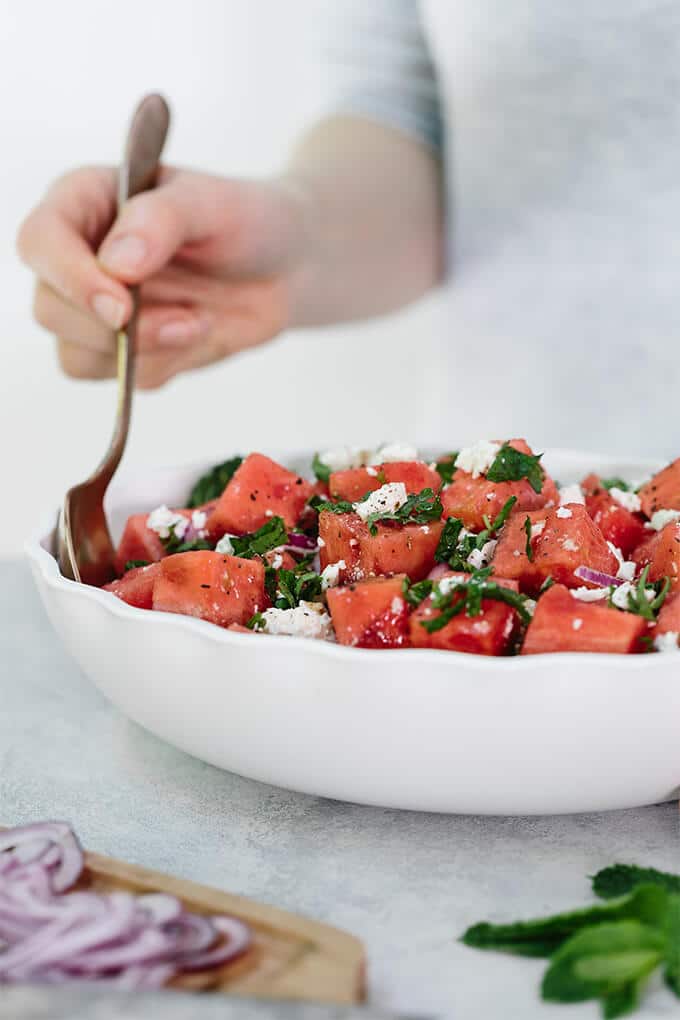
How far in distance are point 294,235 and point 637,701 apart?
221 cm

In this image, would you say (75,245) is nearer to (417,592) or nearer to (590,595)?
(417,592)

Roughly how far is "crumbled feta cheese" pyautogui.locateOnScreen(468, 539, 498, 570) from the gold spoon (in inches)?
25.5

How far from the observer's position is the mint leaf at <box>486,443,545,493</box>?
6.04 feet

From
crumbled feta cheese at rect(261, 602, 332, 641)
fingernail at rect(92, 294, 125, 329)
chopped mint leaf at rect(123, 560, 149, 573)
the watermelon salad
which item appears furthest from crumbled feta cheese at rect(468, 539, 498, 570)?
fingernail at rect(92, 294, 125, 329)

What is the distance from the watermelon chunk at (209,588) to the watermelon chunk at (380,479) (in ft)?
1.10

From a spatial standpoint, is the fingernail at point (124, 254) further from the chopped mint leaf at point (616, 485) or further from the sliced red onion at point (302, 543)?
the chopped mint leaf at point (616, 485)

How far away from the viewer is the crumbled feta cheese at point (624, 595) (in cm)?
151

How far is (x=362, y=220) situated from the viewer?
11.9ft

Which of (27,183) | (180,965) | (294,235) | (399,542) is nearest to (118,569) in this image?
(399,542)

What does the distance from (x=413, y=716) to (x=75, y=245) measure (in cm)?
151

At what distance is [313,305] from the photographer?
3643mm

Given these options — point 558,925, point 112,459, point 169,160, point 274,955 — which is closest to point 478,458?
point 112,459

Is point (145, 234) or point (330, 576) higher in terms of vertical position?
point (145, 234)

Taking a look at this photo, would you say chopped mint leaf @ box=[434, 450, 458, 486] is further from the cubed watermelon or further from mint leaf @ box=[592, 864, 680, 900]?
mint leaf @ box=[592, 864, 680, 900]
